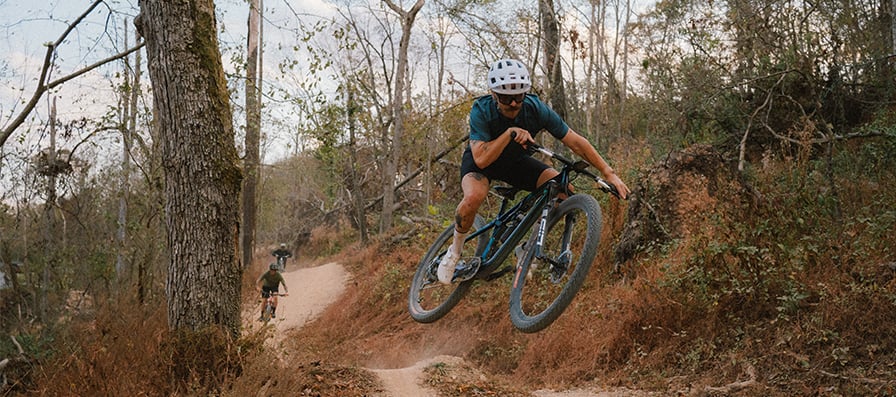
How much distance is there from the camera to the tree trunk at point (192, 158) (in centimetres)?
553

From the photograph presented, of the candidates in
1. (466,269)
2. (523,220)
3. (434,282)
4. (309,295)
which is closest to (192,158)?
(466,269)

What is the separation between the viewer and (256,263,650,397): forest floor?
753 centimetres

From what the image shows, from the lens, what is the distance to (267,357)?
5887 mm

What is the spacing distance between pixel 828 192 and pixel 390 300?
9553 mm

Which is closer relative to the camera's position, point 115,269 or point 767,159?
point 767,159

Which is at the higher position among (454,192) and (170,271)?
(454,192)

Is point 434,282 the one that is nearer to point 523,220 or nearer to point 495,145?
point 523,220

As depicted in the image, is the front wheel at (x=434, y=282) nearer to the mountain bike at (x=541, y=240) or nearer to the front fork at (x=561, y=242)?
the mountain bike at (x=541, y=240)

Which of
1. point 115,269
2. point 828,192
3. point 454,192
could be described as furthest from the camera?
point 454,192

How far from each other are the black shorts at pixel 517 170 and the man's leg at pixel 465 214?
0.09m

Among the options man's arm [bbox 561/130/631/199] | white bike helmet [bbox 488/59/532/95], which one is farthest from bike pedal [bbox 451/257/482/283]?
white bike helmet [bbox 488/59/532/95]

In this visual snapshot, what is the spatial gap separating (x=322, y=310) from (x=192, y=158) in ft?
41.0

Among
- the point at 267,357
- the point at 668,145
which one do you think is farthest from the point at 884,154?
the point at 267,357

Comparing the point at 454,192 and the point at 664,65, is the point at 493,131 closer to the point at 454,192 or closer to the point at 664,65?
the point at 664,65
